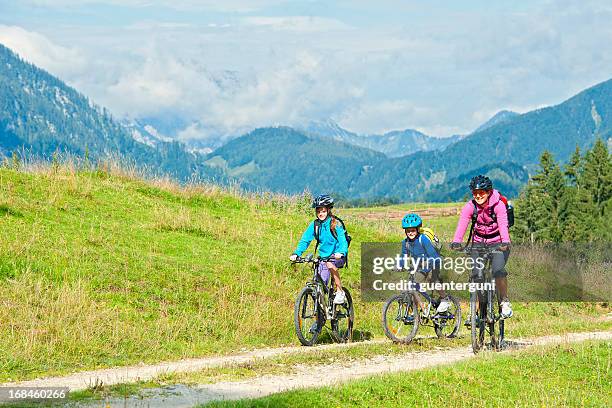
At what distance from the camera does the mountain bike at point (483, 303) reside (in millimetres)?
12227

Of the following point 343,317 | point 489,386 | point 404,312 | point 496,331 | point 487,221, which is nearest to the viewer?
point 489,386

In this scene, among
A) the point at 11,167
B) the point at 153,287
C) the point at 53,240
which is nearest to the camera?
the point at 153,287

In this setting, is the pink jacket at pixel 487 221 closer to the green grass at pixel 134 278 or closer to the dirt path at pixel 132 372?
the dirt path at pixel 132 372

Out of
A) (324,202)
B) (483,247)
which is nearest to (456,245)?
(483,247)

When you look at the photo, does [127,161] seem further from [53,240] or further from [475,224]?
[475,224]

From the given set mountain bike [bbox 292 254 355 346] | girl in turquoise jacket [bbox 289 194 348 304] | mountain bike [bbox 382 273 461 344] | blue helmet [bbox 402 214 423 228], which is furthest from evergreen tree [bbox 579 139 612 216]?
girl in turquoise jacket [bbox 289 194 348 304]

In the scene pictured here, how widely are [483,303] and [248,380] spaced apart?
452 cm

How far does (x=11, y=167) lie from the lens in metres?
23.7

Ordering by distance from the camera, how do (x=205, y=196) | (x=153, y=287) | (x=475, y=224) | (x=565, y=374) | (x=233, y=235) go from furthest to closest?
(x=205, y=196)
(x=233, y=235)
(x=153, y=287)
(x=475, y=224)
(x=565, y=374)

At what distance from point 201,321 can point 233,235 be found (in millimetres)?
7232

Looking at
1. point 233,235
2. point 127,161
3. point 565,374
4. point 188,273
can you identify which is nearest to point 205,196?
point 127,161

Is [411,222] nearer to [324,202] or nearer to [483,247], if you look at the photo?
[324,202]

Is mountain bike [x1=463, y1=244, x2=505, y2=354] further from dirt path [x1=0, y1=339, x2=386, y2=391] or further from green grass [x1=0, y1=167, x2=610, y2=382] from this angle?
green grass [x1=0, y1=167, x2=610, y2=382]

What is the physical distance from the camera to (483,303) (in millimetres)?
12523
